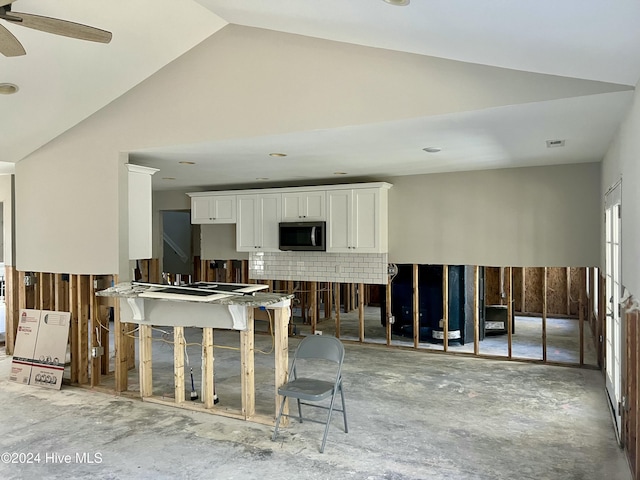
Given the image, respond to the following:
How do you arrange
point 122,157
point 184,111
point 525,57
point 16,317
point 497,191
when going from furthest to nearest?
point 16,317
point 497,191
point 122,157
point 184,111
point 525,57

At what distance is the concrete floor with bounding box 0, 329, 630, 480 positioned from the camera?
9.93 feet

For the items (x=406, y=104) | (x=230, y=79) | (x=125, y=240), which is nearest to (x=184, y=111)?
(x=230, y=79)

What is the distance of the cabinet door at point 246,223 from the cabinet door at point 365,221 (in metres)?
1.53

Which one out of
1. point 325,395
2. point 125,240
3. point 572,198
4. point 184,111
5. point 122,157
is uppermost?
point 184,111

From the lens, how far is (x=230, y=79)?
3.85m

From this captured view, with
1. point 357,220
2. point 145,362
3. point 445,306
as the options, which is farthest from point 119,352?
point 445,306

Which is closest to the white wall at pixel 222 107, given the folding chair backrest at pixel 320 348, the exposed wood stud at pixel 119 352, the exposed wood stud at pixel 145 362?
the exposed wood stud at pixel 119 352

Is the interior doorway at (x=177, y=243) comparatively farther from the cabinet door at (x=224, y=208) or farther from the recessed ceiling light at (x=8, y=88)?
the recessed ceiling light at (x=8, y=88)

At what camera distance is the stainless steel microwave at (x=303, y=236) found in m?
6.23

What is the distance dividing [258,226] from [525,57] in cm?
474

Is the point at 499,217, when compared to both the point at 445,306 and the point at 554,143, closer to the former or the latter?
the point at 445,306

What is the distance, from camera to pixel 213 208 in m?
7.12

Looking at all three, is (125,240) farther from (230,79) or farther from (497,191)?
(497,191)

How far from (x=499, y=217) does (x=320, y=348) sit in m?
3.17
